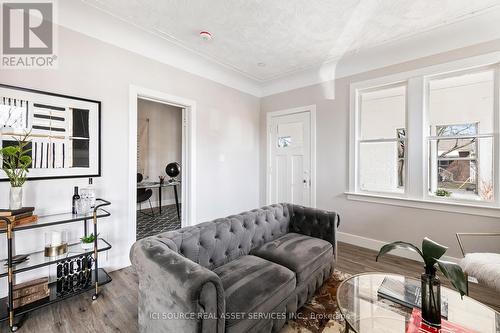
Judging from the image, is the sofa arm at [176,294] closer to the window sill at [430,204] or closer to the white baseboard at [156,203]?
the window sill at [430,204]

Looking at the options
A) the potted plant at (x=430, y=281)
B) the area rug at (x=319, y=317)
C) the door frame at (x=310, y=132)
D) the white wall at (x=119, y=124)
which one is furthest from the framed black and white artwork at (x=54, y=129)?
the door frame at (x=310, y=132)

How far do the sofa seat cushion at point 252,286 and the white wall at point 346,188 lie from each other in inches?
85.0

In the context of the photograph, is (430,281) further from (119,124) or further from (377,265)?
Result: (119,124)

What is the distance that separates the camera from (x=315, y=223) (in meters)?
2.57

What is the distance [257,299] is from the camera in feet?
4.66

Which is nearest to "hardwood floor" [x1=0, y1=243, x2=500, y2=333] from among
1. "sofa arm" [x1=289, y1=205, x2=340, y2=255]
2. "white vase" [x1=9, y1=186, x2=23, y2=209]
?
"sofa arm" [x1=289, y1=205, x2=340, y2=255]

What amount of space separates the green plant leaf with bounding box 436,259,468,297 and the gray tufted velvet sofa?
0.96 m

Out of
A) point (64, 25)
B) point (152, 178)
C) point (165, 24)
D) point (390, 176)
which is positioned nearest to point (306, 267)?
point (390, 176)

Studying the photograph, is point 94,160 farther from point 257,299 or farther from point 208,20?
point 257,299

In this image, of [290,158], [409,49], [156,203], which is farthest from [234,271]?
[156,203]

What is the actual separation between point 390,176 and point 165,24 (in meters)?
3.63

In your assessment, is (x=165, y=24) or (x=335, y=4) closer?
(x=335, y=4)

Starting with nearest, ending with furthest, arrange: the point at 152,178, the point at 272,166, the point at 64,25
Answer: the point at 64,25
the point at 272,166
the point at 152,178

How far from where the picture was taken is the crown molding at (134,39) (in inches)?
89.0
